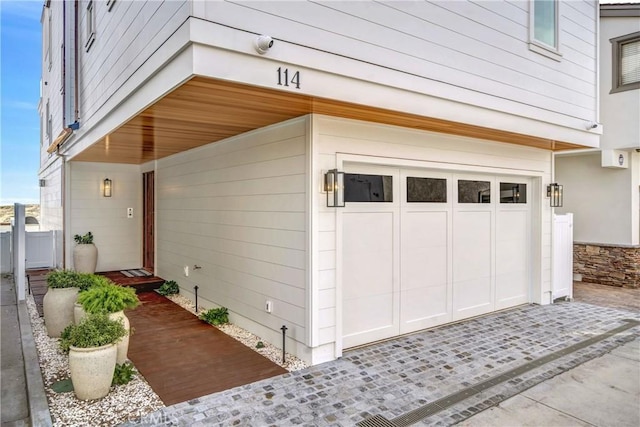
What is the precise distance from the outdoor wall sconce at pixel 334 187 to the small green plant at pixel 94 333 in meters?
2.43

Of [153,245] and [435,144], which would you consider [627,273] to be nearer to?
[435,144]

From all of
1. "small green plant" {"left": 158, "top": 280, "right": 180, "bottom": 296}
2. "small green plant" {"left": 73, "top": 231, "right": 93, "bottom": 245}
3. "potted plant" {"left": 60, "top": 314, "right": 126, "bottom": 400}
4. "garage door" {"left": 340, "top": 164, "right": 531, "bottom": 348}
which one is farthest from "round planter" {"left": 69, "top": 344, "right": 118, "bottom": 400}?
"small green plant" {"left": 73, "top": 231, "right": 93, "bottom": 245}

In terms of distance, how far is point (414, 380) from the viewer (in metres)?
4.00

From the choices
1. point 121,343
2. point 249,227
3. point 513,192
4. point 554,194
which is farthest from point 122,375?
point 554,194

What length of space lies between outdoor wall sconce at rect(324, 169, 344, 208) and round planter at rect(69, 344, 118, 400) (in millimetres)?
2579

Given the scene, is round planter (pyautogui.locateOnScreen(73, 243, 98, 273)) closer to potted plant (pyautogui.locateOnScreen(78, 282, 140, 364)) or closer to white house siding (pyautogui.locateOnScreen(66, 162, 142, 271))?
white house siding (pyautogui.locateOnScreen(66, 162, 142, 271))

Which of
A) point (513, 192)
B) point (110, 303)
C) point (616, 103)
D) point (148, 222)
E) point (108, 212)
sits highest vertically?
point (616, 103)

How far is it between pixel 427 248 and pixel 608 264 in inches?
253

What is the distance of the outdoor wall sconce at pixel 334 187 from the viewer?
4.32m

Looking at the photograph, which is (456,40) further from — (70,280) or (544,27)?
(70,280)

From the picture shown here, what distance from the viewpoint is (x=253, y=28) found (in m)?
3.23

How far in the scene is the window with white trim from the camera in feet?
21.6

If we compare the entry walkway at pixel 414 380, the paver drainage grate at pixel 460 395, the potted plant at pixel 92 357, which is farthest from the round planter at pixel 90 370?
the paver drainage grate at pixel 460 395

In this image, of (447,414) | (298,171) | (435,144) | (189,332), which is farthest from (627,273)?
(189,332)
